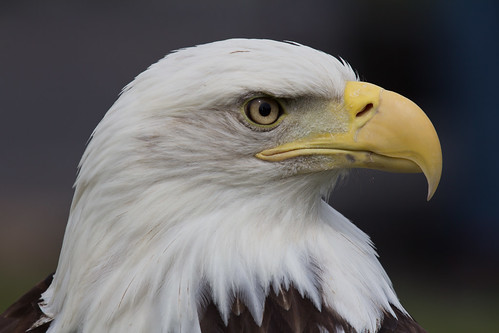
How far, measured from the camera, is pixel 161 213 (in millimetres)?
2002

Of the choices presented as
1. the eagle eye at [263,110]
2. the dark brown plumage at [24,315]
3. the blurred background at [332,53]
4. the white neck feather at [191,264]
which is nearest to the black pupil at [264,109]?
the eagle eye at [263,110]

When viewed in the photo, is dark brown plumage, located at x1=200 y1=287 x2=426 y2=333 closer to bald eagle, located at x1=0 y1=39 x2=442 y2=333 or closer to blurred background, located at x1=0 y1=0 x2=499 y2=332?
bald eagle, located at x1=0 y1=39 x2=442 y2=333

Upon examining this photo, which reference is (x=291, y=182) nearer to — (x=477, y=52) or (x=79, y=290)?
(x=79, y=290)

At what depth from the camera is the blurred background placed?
21.1ft

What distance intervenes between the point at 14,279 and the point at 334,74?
4.85 meters

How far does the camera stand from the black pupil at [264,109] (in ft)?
6.70

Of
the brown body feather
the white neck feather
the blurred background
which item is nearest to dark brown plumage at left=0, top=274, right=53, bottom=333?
the white neck feather

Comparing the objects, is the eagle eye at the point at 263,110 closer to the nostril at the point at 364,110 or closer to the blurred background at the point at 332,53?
the nostril at the point at 364,110

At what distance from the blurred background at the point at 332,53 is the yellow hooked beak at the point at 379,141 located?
4326mm

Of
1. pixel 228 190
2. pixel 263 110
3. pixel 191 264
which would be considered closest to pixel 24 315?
pixel 191 264

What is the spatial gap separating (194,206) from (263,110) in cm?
30

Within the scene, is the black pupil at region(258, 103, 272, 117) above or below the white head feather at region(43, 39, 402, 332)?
above

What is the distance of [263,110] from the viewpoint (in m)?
2.05

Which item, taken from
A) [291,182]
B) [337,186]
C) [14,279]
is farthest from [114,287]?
[14,279]
